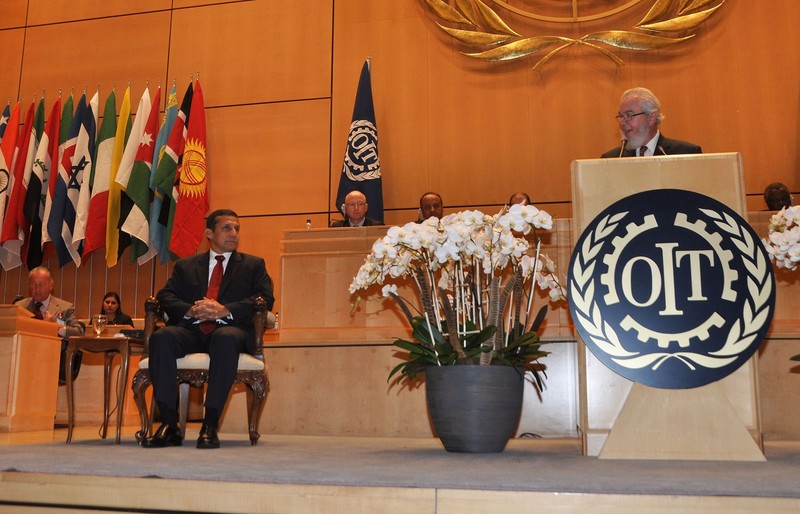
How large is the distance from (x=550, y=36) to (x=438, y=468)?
544 centimetres

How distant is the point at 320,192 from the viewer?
277 inches

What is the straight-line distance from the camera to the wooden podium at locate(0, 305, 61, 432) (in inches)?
188

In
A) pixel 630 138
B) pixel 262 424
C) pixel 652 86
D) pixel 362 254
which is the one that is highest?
pixel 652 86

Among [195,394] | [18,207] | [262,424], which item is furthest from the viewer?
[18,207]

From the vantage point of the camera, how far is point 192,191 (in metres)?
6.80

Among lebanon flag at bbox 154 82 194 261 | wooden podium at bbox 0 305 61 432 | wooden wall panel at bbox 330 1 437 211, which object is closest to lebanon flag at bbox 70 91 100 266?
lebanon flag at bbox 154 82 194 261

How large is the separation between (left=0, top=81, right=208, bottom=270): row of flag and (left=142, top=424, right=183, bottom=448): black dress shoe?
12.0ft

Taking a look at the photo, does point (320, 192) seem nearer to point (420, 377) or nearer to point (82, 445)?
point (420, 377)

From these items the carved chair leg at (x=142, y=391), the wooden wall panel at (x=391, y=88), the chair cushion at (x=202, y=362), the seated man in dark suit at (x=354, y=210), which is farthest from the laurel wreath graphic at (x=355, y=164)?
the carved chair leg at (x=142, y=391)

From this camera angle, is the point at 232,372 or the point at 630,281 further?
the point at 232,372

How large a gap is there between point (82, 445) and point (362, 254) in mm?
2019

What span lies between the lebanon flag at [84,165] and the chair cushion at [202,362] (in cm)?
397

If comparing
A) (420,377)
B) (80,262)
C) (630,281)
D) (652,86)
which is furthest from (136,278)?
(630,281)

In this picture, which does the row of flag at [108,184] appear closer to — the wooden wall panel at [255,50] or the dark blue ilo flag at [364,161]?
the wooden wall panel at [255,50]
